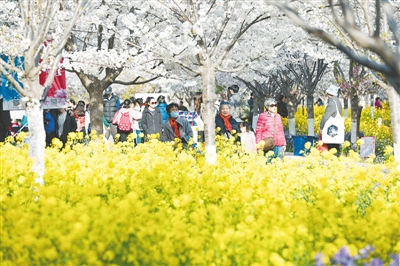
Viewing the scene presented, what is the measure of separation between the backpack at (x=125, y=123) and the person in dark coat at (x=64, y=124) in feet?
3.81

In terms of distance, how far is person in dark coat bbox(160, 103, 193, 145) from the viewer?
1517 centimetres

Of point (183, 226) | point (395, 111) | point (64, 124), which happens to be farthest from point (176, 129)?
point (183, 226)

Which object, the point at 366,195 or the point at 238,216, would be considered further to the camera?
the point at 366,195

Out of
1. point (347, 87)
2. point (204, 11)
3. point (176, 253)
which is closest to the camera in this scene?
point (176, 253)

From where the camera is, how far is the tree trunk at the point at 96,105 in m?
18.9

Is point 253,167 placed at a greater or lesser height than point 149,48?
lesser

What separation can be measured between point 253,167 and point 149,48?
477 cm

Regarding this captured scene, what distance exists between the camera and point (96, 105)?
19250 millimetres

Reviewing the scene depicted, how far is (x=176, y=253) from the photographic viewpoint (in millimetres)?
5605

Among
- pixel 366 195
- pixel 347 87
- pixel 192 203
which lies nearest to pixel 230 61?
pixel 347 87

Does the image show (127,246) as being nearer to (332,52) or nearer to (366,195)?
(366,195)

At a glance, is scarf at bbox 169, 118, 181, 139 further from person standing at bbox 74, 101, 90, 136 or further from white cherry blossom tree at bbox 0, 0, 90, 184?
person standing at bbox 74, 101, 90, 136

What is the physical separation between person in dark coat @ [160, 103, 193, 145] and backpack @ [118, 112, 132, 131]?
4.36 metres

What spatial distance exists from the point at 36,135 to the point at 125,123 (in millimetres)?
10972
